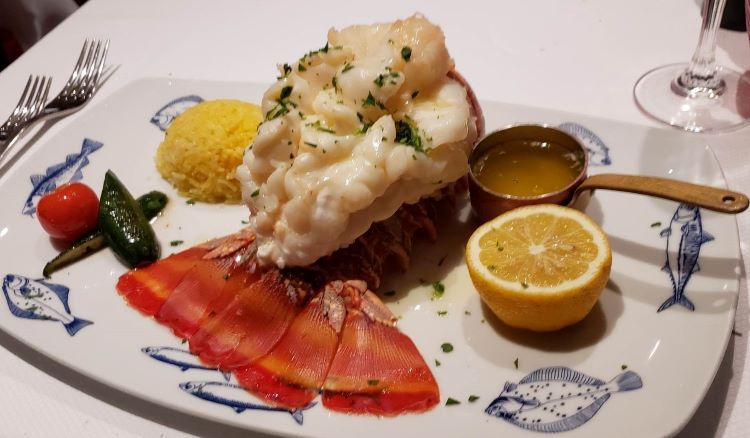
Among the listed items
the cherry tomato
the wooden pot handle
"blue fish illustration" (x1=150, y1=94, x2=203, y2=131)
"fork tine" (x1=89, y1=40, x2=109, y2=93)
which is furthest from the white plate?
"fork tine" (x1=89, y1=40, x2=109, y2=93)

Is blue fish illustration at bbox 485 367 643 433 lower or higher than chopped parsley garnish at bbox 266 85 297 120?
lower

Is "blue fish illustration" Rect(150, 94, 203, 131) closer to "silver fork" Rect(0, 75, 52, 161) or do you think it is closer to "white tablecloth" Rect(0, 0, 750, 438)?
"white tablecloth" Rect(0, 0, 750, 438)

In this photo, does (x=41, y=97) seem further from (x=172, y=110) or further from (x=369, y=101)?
(x=369, y=101)

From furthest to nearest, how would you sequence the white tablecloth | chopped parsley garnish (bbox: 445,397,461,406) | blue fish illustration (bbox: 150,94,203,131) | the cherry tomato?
blue fish illustration (bbox: 150,94,203,131) → the cherry tomato → the white tablecloth → chopped parsley garnish (bbox: 445,397,461,406)

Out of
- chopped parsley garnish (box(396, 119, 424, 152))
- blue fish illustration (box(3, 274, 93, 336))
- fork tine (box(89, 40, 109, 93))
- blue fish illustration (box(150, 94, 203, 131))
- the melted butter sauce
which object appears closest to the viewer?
chopped parsley garnish (box(396, 119, 424, 152))

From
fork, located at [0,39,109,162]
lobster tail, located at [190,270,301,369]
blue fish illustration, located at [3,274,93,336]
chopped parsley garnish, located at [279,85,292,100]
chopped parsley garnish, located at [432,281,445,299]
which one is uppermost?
chopped parsley garnish, located at [279,85,292,100]

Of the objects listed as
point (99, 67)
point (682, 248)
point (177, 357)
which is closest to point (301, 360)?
→ point (177, 357)

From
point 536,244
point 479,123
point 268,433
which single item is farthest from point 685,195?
point 268,433
